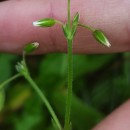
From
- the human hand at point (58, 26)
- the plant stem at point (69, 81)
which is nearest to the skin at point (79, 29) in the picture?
the human hand at point (58, 26)

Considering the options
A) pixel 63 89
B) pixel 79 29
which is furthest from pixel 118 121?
pixel 63 89

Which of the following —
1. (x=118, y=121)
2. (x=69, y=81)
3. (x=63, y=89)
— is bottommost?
(x=63, y=89)

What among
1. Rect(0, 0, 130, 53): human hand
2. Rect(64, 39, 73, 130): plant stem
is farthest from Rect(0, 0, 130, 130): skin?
Rect(64, 39, 73, 130): plant stem

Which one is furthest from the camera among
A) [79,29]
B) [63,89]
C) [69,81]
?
[63,89]

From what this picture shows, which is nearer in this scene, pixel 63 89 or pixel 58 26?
pixel 58 26

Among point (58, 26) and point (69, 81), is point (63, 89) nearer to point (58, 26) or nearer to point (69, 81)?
point (58, 26)

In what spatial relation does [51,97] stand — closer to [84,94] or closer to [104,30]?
[84,94]
